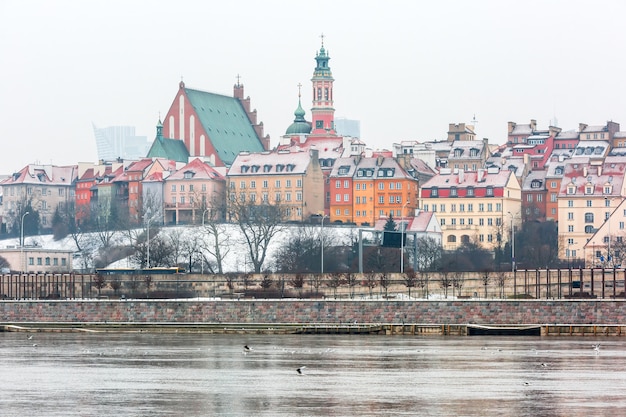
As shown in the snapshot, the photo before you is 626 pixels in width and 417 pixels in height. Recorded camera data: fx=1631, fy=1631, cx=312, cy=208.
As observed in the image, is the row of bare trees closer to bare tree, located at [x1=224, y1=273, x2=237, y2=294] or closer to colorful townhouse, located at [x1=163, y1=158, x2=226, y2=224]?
colorful townhouse, located at [x1=163, y1=158, x2=226, y2=224]

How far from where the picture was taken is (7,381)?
5119 centimetres

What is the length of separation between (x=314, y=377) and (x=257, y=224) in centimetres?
10599

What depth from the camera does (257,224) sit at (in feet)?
519

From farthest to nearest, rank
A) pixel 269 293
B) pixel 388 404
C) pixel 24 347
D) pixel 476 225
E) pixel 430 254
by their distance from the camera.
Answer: pixel 476 225 < pixel 430 254 < pixel 269 293 < pixel 24 347 < pixel 388 404

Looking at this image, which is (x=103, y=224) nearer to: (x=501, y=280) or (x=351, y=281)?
(x=351, y=281)

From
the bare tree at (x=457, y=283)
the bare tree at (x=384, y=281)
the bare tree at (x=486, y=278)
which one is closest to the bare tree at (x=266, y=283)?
the bare tree at (x=384, y=281)

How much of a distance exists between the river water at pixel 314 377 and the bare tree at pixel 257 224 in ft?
231

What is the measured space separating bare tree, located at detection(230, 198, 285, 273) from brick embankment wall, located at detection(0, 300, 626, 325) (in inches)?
2090

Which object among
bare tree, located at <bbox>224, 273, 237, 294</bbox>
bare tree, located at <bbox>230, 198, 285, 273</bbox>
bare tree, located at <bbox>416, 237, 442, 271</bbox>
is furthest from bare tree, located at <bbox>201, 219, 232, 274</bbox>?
bare tree, located at <bbox>224, 273, 237, 294</bbox>

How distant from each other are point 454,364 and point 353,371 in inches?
184

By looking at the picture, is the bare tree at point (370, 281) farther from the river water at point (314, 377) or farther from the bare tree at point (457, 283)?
the river water at point (314, 377)

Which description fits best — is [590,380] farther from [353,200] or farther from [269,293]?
[353,200]

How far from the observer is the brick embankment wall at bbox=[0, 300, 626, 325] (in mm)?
77125

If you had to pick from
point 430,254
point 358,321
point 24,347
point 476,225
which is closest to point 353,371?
point 24,347
